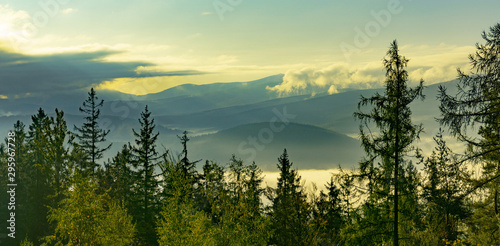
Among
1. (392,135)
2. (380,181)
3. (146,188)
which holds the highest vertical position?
(392,135)

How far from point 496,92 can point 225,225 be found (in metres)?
14.0

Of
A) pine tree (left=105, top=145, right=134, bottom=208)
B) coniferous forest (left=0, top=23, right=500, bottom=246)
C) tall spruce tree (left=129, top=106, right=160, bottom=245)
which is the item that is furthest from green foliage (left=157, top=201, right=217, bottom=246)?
pine tree (left=105, top=145, right=134, bottom=208)

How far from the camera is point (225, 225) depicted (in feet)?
70.5

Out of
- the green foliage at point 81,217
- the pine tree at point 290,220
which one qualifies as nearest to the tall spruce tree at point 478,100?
the pine tree at point 290,220

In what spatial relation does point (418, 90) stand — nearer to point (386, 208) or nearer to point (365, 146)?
point (365, 146)

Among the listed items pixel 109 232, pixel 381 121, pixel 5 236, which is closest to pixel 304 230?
pixel 381 121

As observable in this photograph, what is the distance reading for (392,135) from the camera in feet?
66.5

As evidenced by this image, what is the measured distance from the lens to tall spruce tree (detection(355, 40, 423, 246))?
19859mm

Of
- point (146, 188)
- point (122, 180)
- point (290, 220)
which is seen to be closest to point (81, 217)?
point (290, 220)

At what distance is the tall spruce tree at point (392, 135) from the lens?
65.2ft

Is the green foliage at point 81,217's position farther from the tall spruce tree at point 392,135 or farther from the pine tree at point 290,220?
the tall spruce tree at point 392,135

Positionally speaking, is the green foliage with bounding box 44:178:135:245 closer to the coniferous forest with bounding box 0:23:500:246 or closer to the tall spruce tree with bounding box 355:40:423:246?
the coniferous forest with bounding box 0:23:500:246

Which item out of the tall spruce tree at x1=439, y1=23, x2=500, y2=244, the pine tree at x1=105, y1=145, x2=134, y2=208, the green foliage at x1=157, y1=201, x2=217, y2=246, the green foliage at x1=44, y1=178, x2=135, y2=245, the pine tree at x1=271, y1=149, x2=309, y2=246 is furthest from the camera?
the pine tree at x1=105, y1=145, x2=134, y2=208

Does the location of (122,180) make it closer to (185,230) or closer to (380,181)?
(185,230)
